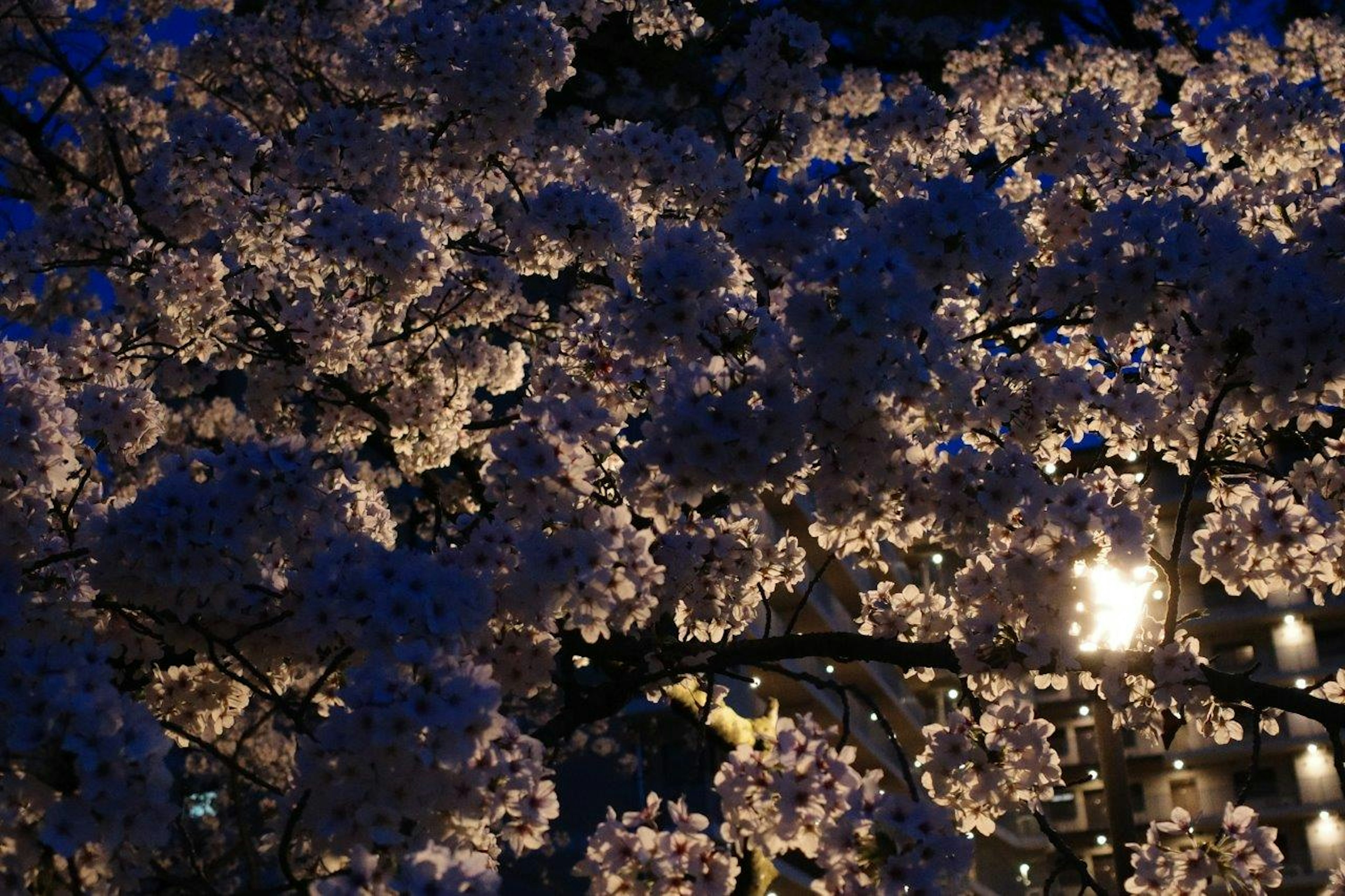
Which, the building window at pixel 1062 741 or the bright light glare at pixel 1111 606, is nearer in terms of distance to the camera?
the bright light glare at pixel 1111 606

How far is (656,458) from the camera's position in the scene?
5.11 meters

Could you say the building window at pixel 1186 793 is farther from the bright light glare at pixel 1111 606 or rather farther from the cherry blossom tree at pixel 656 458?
the bright light glare at pixel 1111 606

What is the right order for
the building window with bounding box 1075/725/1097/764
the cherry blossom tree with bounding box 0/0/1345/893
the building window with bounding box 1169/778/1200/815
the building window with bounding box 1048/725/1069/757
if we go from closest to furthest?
the cherry blossom tree with bounding box 0/0/1345/893, the building window with bounding box 1169/778/1200/815, the building window with bounding box 1075/725/1097/764, the building window with bounding box 1048/725/1069/757

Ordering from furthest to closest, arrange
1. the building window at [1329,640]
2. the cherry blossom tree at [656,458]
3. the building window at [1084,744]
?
the building window at [1084,744]
the building window at [1329,640]
the cherry blossom tree at [656,458]

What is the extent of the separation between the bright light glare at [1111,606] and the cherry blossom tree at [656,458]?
0.06 m

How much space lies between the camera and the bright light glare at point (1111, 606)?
219 inches

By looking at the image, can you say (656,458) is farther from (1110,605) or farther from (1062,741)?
(1062,741)

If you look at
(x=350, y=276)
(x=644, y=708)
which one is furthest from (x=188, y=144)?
(x=644, y=708)

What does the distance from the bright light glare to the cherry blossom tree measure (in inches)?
2.3

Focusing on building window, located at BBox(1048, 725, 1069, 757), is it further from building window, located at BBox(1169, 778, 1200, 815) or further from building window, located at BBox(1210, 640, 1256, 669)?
building window, located at BBox(1210, 640, 1256, 669)

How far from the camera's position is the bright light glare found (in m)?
5.57

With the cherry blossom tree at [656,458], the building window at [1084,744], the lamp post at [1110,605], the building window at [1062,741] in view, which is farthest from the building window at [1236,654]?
the lamp post at [1110,605]

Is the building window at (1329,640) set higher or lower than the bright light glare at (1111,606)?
higher

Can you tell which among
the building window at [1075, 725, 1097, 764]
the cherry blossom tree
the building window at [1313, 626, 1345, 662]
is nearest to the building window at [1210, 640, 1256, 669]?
the building window at [1313, 626, 1345, 662]
